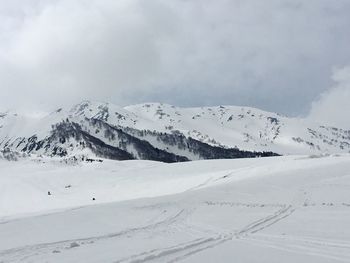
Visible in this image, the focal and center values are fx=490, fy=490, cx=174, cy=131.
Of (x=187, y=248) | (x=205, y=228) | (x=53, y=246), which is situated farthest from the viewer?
(x=205, y=228)

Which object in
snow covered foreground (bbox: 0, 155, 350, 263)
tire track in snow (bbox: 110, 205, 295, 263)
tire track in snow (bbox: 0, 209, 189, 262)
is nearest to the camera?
tire track in snow (bbox: 110, 205, 295, 263)

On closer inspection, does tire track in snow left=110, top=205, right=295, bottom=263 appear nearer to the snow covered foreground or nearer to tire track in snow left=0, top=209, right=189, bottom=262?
the snow covered foreground

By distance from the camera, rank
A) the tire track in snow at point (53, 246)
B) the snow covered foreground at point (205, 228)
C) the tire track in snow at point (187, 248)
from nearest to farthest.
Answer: the tire track in snow at point (187, 248) < the snow covered foreground at point (205, 228) < the tire track in snow at point (53, 246)

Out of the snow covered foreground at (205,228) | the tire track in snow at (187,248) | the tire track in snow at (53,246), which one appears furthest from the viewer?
the tire track in snow at (53,246)

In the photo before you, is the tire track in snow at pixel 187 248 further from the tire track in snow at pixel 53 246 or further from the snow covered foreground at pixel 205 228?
the tire track in snow at pixel 53 246

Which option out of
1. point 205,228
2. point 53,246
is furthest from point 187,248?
point 205,228

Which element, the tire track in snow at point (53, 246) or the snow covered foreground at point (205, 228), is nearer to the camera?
the snow covered foreground at point (205, 228)

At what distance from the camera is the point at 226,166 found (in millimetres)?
104562

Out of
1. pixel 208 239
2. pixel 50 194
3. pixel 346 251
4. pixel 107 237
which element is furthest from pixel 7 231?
pixel 50 194

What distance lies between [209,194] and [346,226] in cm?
2086

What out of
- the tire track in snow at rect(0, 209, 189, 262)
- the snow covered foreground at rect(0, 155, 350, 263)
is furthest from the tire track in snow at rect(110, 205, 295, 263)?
the tire track in snow at rect(0, 209, 189, 262)

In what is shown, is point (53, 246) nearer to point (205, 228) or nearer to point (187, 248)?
point (187, 248)

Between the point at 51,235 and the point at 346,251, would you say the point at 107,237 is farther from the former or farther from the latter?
the point at 346,251

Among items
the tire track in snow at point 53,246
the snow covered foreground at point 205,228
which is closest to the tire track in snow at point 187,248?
the snow covered foreground at point 205,228
